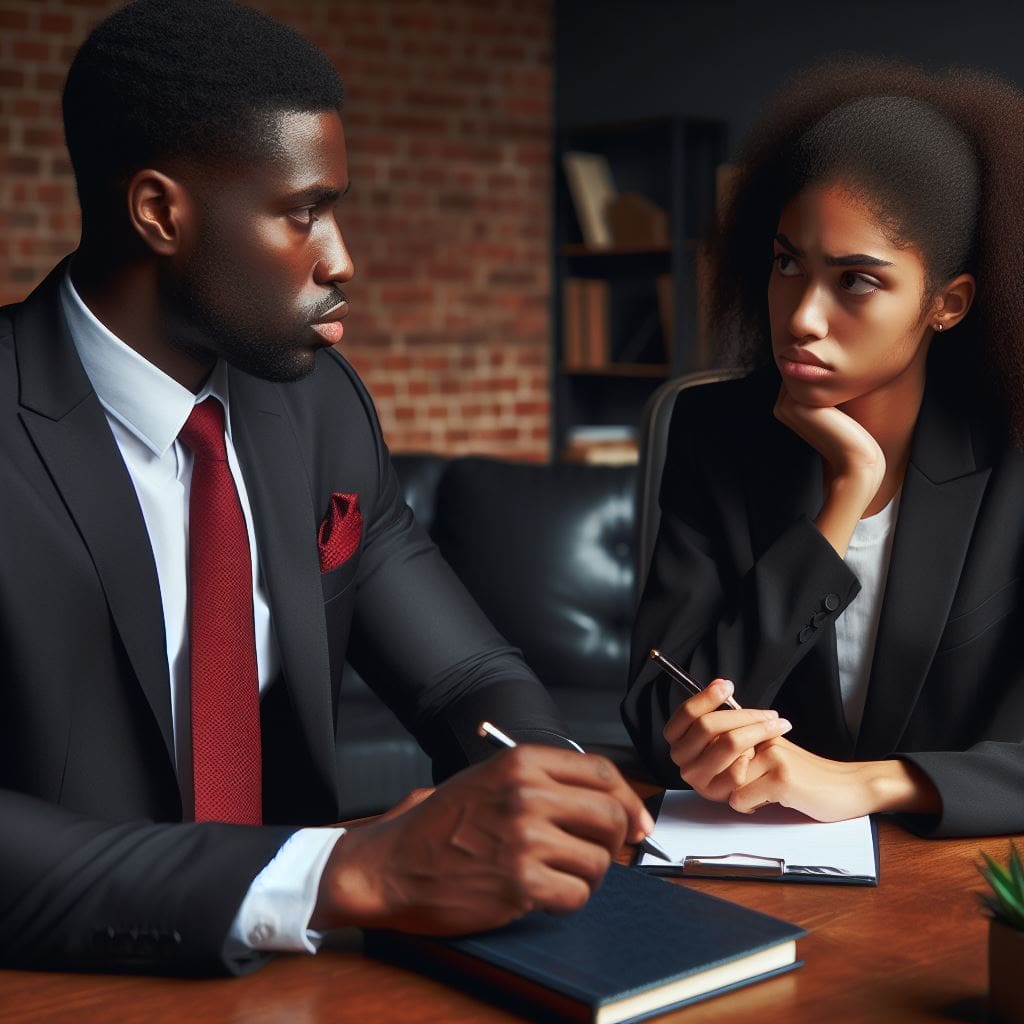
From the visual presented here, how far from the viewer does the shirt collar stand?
1.40 m

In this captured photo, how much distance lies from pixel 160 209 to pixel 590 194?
471cm

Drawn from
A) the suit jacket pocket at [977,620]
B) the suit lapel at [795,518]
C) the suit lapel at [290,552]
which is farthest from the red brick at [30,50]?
the suit jacket pocket at [977,620]

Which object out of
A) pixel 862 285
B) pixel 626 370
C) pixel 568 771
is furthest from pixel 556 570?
pixel 626 370

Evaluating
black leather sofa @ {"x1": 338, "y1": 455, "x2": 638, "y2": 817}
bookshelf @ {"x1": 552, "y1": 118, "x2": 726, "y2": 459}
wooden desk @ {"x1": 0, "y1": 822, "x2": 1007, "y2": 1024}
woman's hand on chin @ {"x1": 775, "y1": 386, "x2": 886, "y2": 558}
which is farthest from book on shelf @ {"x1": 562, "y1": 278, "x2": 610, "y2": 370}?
wooden desk @ {"x1": 0, "y1": 822, "x2": 1007, "y2": 1024}

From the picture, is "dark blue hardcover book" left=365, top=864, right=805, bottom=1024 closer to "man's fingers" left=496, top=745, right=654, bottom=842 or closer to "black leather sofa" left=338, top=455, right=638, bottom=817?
"man's fingers" left=496, top=745, right=654, bottom=842

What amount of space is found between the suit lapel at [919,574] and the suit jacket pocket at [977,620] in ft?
0.06

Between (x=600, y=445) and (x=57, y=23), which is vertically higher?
(x=57, y=23)

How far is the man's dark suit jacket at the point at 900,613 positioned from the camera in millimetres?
1543

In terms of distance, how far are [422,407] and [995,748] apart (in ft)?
14.5

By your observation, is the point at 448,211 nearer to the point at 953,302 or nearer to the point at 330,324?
the point at 953,302

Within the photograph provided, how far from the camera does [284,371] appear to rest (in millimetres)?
1415

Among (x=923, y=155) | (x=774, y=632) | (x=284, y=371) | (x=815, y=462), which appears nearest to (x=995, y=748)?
(x=774, y=632)

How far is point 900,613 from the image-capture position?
1.56m

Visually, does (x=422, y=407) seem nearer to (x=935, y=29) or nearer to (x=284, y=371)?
(x=935, y=29)
